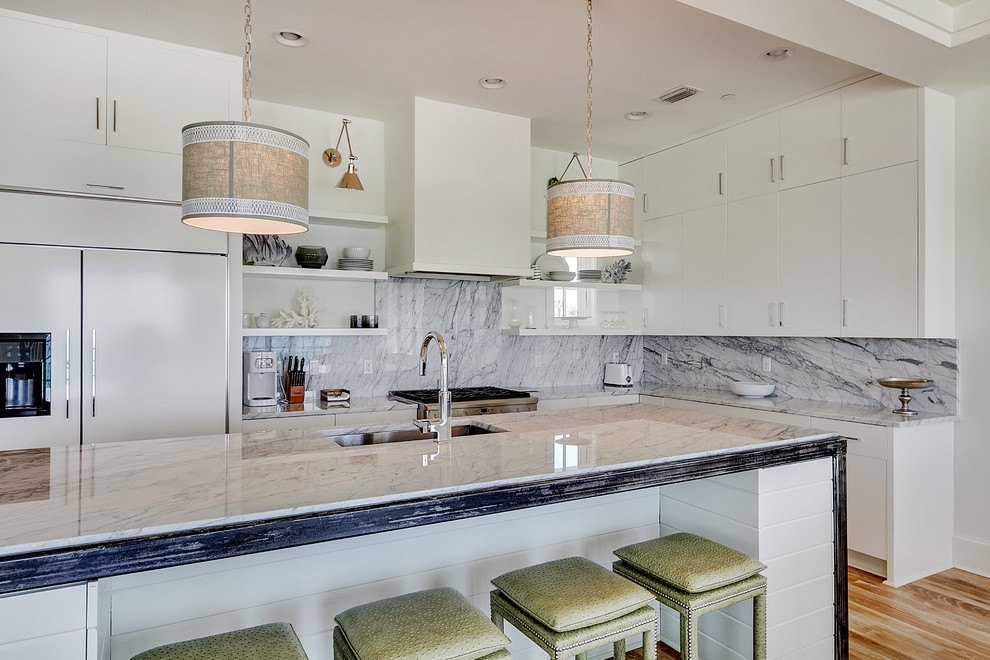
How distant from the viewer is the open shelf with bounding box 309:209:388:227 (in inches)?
154

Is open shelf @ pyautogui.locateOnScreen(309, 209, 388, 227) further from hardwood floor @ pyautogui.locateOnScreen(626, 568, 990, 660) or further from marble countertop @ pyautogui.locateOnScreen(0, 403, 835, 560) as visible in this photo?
hardwood floor @ pyautogui.locateOnScreen(626, 568, 990, 660)

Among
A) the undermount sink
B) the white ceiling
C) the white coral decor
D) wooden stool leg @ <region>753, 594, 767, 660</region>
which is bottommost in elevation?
wooden stool leg @ <region>753, 594, 767, 660</region>

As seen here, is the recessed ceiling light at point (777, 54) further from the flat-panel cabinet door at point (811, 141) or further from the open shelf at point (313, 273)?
the open shelf at point (313, 273)

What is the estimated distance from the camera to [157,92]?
3.15 m

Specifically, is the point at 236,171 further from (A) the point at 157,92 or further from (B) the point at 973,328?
(B) the point at 973,328

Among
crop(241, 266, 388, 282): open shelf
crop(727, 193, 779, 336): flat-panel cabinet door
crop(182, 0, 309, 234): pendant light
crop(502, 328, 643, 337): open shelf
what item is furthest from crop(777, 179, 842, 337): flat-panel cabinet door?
crop(182, 0, 309, 234): pendant light

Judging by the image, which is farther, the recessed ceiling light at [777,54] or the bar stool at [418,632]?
the recessed ceiling light at [777,54]

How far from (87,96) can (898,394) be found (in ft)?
15.3

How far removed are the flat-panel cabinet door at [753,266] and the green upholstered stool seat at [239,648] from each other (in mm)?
3650

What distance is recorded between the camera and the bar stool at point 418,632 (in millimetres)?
1436

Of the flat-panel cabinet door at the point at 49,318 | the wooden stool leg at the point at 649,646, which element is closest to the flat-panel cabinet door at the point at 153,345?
the flat-panel cabinet door at the point at 49,318

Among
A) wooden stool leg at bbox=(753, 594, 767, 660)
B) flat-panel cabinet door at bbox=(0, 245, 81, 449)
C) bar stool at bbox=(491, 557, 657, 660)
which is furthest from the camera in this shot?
flat-panel cabinet door at bbox=(0, 245, 81, 449)

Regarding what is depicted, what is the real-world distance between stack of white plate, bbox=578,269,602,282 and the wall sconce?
189cm

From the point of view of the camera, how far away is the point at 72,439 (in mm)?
2932
